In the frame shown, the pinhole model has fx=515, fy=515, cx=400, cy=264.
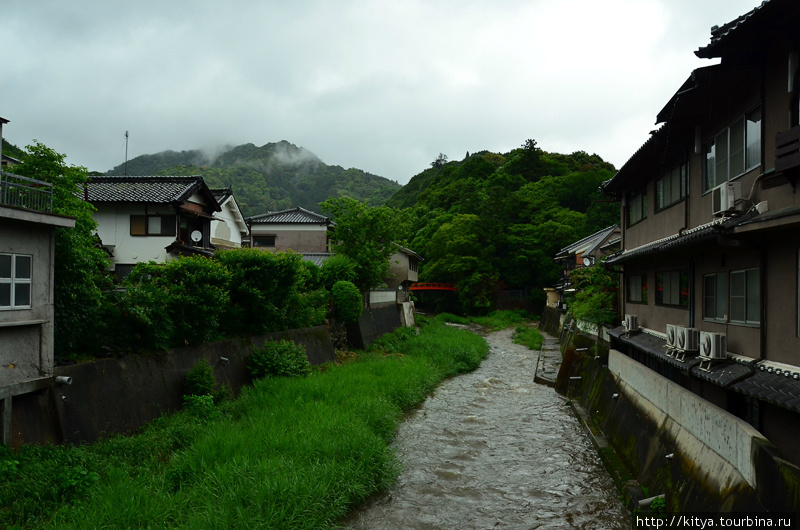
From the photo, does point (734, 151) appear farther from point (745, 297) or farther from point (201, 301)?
point (201, 301)

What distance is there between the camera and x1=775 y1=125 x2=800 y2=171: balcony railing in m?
6.96

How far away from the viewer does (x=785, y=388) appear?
22.4ft

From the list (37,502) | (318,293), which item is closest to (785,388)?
(37,502)

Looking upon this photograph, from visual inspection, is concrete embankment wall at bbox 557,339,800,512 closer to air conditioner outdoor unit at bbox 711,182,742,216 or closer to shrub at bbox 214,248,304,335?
air conditioner outdoor unit at bbox 711,182,742,216

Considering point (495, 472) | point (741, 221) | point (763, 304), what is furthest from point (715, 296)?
point (495, 472)

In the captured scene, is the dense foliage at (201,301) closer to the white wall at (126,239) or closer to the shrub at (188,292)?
the shrub at (188,292)

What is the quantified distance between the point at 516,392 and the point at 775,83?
572 inches

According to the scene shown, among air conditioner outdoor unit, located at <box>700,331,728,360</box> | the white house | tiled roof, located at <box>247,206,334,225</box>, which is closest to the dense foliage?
air conditioner outdoor unit, located at <box>700,331,728,360</box>

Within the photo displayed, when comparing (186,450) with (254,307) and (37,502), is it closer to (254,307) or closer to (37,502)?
(37,502)

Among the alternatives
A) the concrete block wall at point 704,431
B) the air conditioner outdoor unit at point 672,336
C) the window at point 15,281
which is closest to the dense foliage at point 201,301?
the window at point 15,281

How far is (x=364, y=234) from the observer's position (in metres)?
30.7

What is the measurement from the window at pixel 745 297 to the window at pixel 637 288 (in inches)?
253

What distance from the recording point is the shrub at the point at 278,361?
16.7 meters

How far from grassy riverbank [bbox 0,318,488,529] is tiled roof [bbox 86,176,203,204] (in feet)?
50.3
